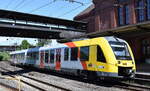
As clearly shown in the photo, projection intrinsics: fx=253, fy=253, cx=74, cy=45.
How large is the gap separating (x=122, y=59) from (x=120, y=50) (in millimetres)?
890

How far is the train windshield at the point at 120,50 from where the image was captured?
1536 cm

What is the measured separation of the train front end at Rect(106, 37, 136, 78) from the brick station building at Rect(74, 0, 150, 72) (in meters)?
4.18

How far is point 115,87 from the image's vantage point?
14.8 metres

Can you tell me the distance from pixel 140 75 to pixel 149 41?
1182 cm

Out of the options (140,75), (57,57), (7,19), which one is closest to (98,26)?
(7,19)

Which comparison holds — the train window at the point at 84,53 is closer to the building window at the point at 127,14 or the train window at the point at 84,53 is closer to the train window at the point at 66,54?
the train window at the point at 66,54

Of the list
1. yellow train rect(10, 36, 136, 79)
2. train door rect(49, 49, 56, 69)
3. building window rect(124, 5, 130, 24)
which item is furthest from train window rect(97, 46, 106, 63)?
building window rect(124, 5, 130, 24)

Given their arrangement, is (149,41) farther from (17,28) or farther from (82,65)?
(17,28)

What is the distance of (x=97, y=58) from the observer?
15.6 m

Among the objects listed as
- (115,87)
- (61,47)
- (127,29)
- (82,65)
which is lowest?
(115,87)

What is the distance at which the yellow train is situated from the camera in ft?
48.8

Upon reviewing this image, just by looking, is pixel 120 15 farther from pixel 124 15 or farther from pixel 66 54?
pixel 66 54

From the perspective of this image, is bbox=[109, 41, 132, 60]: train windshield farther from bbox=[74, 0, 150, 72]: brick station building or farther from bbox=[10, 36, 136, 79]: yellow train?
bbox=[74, 0, 150, 72]: brick station building

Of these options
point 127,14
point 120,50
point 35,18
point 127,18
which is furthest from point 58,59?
point 35,18
